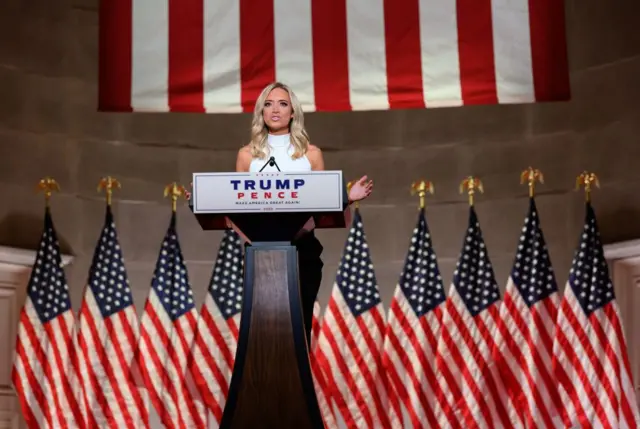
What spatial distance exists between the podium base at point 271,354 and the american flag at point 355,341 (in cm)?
373

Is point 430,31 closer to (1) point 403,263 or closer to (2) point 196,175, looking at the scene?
(1) point 403,263

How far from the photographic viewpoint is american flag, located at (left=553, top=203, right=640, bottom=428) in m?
7.66

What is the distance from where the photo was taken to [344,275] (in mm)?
8391


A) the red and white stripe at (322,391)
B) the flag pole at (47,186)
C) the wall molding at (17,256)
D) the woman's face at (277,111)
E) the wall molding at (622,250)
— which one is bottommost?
the red and white stripe at (322,391)

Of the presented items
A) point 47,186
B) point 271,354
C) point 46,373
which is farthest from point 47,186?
point 271,354

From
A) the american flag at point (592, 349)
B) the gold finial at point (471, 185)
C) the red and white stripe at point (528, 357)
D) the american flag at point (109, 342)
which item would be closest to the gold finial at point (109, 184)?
the american flag at point (109, 342)

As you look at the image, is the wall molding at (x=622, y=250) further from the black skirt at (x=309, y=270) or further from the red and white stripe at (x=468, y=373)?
the black skirt at (x=309, y=270)

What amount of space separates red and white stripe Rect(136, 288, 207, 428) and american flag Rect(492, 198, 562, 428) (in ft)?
7.26

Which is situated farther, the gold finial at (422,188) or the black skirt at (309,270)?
the gold finial at (422,188)

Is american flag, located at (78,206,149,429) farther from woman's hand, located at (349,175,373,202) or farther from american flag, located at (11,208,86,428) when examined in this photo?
woman's hand, located at (349,175,373,202)

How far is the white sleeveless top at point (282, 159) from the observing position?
483cm

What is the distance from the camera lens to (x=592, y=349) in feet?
25.7

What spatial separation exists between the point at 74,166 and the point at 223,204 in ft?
16.5

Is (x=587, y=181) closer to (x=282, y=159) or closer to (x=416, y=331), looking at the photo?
(x=416, y=331)
